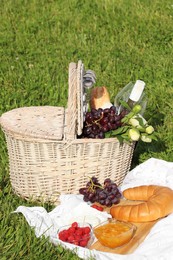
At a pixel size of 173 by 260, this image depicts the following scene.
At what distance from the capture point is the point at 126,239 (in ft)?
12.6

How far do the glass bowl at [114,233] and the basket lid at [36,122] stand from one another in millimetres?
681

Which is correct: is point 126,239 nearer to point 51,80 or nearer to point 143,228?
point 143,228

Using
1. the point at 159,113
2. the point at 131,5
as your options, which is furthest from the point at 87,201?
the point at 131,5

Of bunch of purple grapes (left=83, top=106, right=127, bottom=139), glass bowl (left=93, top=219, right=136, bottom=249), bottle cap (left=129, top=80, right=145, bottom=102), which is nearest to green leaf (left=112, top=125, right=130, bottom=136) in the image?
bunch of purple grapes (left=83, top=106, right=127, bottom=139)

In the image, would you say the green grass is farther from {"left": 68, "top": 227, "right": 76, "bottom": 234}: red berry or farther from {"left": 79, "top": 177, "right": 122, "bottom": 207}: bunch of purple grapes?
{"left": 68, "top": 227, "right": 76, "bottom": 234}: red berry

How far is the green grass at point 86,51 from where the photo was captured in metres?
5.89

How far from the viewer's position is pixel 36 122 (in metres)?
4.45

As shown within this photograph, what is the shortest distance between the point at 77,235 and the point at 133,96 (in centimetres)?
122

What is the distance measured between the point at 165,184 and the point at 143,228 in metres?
0.65

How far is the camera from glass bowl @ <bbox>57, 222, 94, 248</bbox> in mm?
3846

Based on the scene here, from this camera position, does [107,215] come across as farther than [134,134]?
No

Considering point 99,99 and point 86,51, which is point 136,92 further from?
point 86,51

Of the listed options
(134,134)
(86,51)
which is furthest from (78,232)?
(86,51)

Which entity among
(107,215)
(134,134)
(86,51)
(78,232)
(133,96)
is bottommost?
(86,51)
